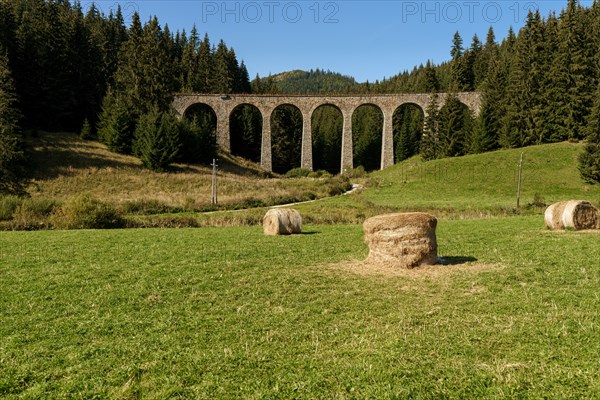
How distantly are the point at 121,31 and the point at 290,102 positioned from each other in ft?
143

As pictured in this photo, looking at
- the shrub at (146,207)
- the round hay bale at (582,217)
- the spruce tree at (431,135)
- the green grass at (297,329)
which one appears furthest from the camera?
the spruce tree at (431,135)

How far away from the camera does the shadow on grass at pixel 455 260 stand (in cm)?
1146

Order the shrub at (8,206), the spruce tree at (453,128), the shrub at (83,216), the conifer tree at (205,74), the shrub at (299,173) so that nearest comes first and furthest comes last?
1. the shrub at (83,216)
2. the shrub at (8,206)
3. the spruce tree at (453,128)
4. the shrub at (299,173)
5. the conifer tree at (205,74)

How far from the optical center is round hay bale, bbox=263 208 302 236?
18828 millimetres

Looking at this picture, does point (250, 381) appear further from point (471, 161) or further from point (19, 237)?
point (471, 161)

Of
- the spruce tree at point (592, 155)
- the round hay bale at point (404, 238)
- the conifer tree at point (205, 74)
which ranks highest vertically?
the conifer tree at point (205, 74)

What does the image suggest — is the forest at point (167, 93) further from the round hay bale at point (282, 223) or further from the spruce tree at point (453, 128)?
the round hay bale at point (282, 223)

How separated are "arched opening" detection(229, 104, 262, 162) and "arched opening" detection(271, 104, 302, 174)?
13.1 feet

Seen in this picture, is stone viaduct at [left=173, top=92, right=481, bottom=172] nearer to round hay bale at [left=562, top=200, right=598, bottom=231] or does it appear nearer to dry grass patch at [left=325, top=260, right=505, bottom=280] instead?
round hay bale at [left=562, top=200, right=598, bottom=231]

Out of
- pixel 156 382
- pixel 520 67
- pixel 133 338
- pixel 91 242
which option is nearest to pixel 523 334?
pixel 156 382

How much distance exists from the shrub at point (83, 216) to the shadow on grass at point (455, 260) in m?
21.0

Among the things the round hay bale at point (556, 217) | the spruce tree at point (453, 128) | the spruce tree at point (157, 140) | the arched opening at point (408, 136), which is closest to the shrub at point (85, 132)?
the spruce tree at point (157, 140)

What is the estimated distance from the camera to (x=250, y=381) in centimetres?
475

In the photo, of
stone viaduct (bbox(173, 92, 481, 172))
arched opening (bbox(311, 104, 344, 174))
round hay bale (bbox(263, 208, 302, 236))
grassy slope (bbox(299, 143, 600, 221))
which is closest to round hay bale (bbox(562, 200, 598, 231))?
round hay bale (bbox(263, 208, 302, 236))
